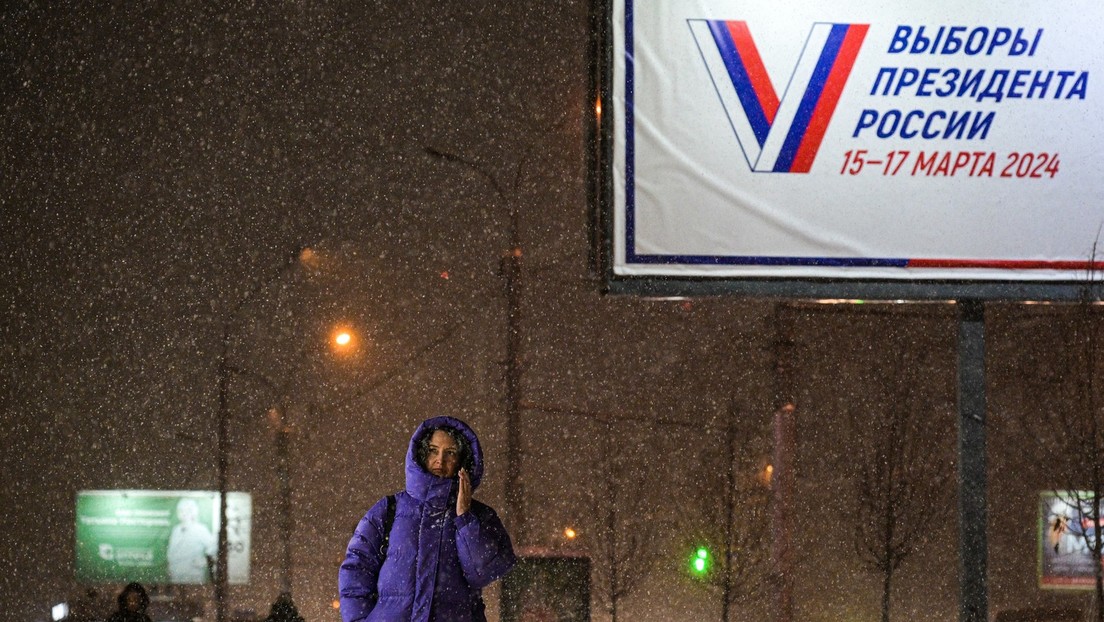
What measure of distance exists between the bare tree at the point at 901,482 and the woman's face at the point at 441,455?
30509 mm

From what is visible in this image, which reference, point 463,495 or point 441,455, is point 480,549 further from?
point 441,455

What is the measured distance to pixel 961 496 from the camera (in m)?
8.36

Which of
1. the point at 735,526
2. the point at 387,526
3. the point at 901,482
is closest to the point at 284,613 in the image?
the point at 387,526

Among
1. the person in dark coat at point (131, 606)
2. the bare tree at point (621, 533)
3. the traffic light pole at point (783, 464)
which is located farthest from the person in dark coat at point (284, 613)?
the bare tree at point (621, 533)

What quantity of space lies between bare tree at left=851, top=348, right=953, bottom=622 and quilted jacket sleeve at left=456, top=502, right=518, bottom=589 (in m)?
30.4

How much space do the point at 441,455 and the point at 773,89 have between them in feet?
11.9

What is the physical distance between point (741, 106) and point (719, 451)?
44.0m

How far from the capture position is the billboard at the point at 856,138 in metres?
8.97

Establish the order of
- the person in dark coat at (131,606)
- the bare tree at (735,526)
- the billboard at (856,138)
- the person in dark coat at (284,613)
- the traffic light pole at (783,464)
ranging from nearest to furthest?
the billboard at (856,138) < the person in dark coat at (131,606) < the traffic light pole at (783,464) < the person in dark coat at (284,613) < the bare tree at (735,526)

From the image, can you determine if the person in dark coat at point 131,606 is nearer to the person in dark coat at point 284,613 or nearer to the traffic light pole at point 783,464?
the person in dark coat at point 284,613

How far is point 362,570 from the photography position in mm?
6469

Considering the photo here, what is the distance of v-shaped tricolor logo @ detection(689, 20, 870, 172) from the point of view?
29.7ft

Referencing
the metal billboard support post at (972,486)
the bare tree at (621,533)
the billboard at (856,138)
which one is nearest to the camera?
the metal billboard support post at (972,486)

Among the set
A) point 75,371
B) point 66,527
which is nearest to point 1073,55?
point 66,527
